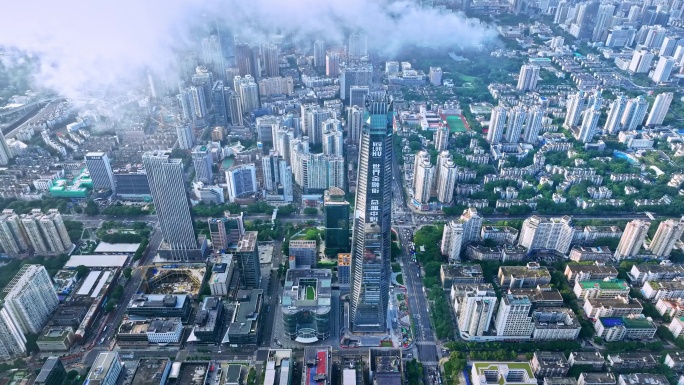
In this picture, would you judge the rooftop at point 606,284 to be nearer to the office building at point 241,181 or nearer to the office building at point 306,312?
the office building at point 306,312

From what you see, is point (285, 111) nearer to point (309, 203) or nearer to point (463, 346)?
point (309, 203)

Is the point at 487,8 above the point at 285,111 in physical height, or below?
above

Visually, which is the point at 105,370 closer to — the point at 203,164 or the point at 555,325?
the point at 203,164

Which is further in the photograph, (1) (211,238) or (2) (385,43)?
(2) (385,43)

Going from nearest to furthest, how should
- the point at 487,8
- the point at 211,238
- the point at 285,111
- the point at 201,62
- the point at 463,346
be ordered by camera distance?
the point at 463,346
the point at 211,238
the point at 285,111
the point at 201,62
the point at 487,8

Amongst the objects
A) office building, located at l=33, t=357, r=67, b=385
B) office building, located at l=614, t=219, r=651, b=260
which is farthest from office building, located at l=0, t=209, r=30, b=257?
office building, located at l=614, t=219, r=651, b=260

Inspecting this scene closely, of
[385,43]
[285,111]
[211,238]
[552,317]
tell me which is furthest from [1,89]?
[552,317]
